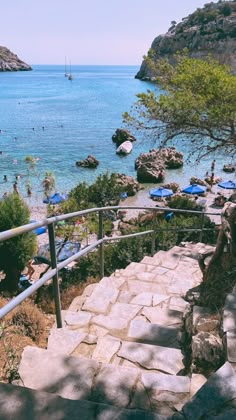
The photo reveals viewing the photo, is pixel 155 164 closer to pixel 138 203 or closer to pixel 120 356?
pixel 138 203

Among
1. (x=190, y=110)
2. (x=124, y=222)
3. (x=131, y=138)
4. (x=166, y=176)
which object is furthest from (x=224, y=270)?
(x=131, y=138)

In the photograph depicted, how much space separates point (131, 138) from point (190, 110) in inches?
1219

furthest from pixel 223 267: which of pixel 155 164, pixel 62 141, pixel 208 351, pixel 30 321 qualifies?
pixel 62 141

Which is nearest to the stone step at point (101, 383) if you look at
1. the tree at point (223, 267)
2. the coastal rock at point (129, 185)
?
the tree at point (223, 267)

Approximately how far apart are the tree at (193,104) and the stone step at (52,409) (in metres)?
10.4

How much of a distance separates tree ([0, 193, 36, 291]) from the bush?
8.00 metres

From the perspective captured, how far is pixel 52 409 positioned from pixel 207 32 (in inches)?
3567

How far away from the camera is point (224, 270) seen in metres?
3.75

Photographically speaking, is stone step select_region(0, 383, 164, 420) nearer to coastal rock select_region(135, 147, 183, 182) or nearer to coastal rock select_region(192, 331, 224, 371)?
coastal rock select_region(192, 331, 224, 371)

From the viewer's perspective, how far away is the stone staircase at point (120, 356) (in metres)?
1.78

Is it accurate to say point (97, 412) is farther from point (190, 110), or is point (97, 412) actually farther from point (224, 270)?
point (190, 110)

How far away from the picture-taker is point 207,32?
8012 centimetres

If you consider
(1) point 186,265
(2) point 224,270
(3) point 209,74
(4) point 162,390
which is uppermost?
(3) point 209,74

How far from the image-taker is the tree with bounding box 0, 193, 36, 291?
1125 cm
